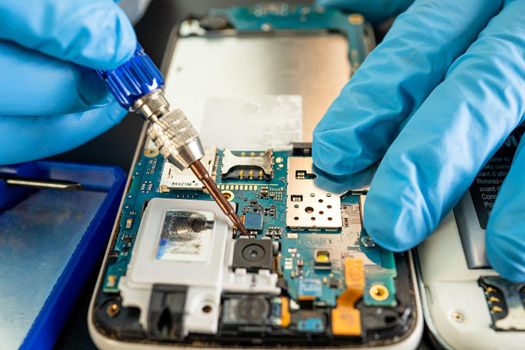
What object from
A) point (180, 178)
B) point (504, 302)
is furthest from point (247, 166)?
point (504, 302)

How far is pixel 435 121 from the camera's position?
1.52m

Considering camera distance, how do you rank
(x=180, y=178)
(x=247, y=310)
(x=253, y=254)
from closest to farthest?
(x=247, y=310) < (x=253, y=254) < (x=180, y=178)

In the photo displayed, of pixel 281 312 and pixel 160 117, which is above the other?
pixel 160 117

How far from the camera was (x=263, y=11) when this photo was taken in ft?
8.44

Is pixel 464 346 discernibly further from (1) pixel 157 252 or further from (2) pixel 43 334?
(2) pixel 43 334

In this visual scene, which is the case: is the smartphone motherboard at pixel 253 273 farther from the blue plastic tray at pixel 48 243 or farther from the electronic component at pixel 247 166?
the blue plastic tray at pixel 48 243

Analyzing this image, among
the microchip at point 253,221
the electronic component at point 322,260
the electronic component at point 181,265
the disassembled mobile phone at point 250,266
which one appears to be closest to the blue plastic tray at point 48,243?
the disassembled mobile phone at point 250,266

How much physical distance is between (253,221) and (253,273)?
0.20m

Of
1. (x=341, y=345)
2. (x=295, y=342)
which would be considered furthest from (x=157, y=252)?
(x=341, y=345)

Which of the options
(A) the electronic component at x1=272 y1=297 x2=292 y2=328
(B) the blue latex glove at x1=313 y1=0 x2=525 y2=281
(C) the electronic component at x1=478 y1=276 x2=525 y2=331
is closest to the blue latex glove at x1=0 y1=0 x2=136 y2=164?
(B) the blue latex glove at x1=313 y1=0 x2=525 y2=281

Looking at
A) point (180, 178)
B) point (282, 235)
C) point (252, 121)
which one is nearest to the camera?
point (282, 235)

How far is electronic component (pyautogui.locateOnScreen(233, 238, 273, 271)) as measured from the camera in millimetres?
1460

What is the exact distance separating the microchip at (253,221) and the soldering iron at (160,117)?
25mm

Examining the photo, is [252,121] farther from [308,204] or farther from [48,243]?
[48,243]
